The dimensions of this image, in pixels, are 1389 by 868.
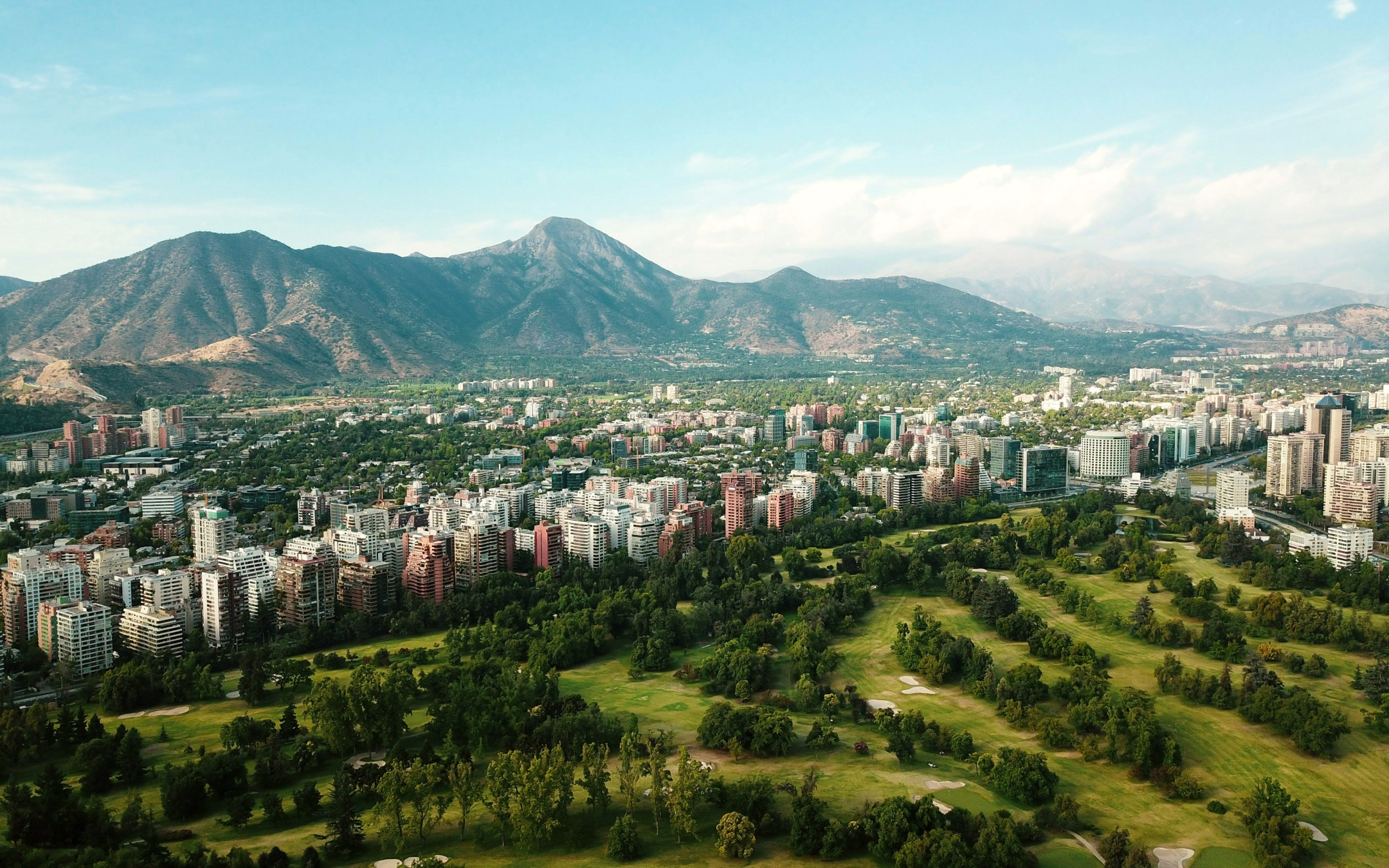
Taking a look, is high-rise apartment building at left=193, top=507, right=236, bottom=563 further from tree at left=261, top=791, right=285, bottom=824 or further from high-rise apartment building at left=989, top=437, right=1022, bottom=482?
high-rise apartment building at left=989, top=437, right=1022, bottom=482

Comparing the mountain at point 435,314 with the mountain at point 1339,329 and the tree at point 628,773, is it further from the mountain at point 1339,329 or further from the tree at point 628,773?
the tree at point 628,773

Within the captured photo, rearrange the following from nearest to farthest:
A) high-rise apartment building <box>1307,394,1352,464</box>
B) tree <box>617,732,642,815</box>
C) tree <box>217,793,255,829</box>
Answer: tree <box>217,793,255,829</box> < tree <box>617,732,642,815</box> < high-rise apartment building <box>1307,394,1352,464</box>

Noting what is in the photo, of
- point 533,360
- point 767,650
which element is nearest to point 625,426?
point 767,650

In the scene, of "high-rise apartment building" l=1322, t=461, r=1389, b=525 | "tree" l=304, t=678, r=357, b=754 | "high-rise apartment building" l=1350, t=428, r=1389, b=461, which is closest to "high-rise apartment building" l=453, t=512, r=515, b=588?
"tree" l=304, t=678, r=357, b=754

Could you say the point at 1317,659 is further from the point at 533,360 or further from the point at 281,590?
the point at 533,360

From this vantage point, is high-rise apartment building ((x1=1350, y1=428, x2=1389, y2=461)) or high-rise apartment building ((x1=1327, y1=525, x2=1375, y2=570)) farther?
high-rise apartment building ((x1=1350, y1=428, x2=1389, y2=461))

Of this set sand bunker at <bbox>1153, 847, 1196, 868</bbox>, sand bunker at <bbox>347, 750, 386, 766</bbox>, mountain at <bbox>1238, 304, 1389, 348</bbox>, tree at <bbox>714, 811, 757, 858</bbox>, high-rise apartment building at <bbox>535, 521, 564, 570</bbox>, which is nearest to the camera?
sand bunker at <bbox>1153, 847, 1196, 868</bbox>

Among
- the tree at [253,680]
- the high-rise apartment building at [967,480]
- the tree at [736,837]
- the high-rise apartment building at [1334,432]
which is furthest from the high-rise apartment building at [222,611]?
the high-rise apartment building at [1334,432]
